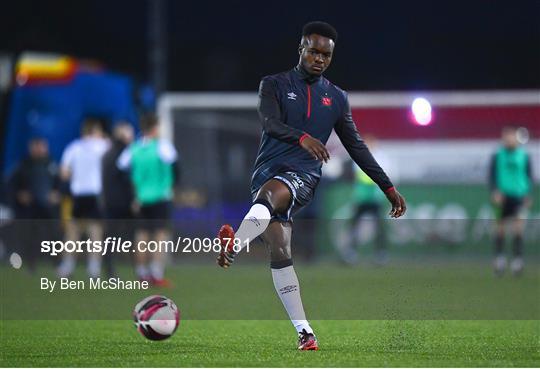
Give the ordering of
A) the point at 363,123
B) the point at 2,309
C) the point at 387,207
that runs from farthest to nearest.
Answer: the point at 363,123 → the point at 387,207 → the point at 2,309

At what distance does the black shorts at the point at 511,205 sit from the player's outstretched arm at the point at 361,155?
34.4 feet

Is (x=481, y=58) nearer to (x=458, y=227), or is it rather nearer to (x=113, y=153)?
(x=458, y=227)

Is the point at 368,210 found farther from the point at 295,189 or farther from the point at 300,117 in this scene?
the point at 295,189

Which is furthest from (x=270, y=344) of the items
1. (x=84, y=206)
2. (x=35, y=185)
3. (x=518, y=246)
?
(x=35, y=185)

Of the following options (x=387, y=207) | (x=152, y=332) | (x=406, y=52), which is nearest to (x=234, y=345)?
(x=152, y=332)

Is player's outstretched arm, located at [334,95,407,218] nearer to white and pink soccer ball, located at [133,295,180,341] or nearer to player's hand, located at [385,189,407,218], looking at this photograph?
player's hand, located at [385,189,407,218]

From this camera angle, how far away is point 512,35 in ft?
127

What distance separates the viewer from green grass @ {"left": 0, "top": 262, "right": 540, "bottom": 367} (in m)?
8.45

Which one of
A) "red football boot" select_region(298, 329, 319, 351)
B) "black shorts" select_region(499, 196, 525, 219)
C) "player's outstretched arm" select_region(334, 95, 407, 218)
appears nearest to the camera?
"red football boot" select_region(298, 329, 319, 351)

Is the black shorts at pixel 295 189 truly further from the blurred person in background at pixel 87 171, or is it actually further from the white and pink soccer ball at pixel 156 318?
the blurred person in background at pixel 87 171

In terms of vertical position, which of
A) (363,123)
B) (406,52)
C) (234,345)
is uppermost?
(406,52)

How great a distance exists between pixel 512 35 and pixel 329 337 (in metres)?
30.2

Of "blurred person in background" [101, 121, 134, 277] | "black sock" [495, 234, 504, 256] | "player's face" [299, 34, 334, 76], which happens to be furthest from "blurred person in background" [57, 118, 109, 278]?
"player's face" [299, 34, 334, 76]

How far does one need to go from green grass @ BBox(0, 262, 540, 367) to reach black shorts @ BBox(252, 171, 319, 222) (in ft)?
3.23
